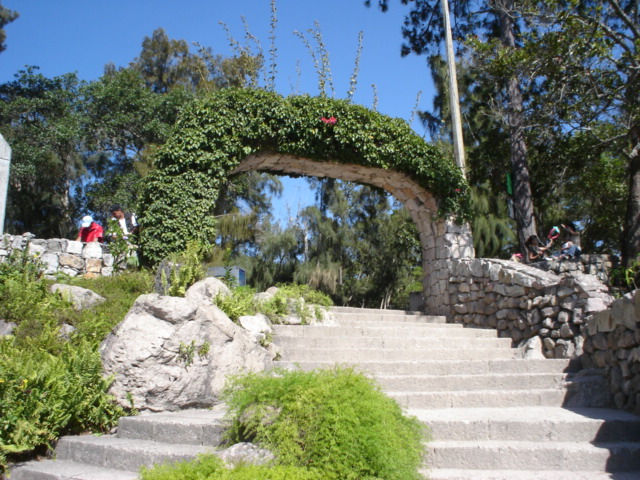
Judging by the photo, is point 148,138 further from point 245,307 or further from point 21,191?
point 245,307

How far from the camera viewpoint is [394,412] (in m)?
3.54

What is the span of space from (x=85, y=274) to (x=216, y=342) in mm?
4089

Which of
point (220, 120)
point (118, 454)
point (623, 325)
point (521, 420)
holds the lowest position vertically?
point (118, 454)

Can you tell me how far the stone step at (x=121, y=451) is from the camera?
3821 millimetres

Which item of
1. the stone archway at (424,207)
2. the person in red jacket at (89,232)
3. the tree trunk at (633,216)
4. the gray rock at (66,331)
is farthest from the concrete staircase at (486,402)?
the person in red jacket at (89,232)

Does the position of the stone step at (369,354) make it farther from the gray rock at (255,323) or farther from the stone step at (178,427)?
the stone step at (178,427)

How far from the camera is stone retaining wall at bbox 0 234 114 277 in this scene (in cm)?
785

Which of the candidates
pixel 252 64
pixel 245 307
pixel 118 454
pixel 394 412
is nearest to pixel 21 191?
pixel 252 64

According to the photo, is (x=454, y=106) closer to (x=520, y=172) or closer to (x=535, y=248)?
(x=520, y=172)

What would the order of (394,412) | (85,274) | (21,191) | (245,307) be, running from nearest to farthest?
(394,412), (245,307), (85,274), (21,191)

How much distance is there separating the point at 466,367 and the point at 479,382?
0.43 meters

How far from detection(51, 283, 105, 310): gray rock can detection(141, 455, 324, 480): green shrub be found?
3.96 metres

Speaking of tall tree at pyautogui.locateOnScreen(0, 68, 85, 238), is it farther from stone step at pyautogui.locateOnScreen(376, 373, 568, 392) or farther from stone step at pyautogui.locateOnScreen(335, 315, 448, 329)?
stone step at pyautogui.locateOnScreen(376, 373, 568, 392)

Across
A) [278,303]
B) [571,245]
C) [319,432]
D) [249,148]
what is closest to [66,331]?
[278,303]
